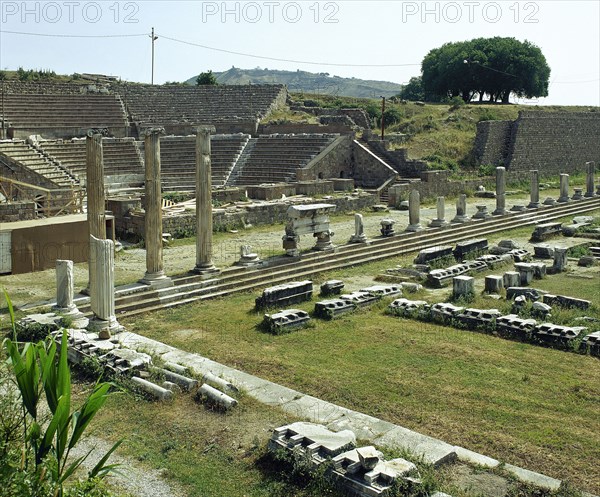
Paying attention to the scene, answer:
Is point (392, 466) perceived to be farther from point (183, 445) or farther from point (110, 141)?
point (110, 141)

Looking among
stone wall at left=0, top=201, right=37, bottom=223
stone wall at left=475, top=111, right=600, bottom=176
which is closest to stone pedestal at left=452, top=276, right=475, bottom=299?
stone wall at left=0, top=201, right=37, bottom=223

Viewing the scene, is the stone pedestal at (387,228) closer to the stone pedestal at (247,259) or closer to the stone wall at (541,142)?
the stone pedestal at (247,259)

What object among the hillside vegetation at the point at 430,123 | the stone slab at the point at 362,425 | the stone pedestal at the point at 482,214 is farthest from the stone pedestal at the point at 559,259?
the hillside vegetation at the point at 430,123

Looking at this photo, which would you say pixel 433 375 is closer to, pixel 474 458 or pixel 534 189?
pixel 474 458

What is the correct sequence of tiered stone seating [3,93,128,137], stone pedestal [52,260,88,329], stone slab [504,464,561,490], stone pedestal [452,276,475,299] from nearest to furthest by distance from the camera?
stone slab [504,464,561,490], stone pedestal [52,260,88,329], stone pedestal [452,276,475,299], tiered stone seating [3,93,128,137]

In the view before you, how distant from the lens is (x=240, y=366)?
11953mm

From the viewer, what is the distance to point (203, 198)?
1706 centimetres

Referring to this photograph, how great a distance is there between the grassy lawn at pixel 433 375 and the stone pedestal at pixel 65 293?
1.11 meters

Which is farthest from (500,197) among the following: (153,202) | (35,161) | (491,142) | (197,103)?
(197,103)

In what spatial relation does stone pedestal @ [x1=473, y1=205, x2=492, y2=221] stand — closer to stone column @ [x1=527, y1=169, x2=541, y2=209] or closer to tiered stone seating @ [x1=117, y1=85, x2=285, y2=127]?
stone column @ [x1=527, y1=169, x2=541, y2=209]

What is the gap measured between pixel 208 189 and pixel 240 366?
20.8 ft

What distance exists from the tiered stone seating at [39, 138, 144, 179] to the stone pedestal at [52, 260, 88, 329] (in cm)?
1962

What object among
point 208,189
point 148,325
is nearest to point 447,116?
point 208,189

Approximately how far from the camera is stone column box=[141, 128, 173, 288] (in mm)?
16062
